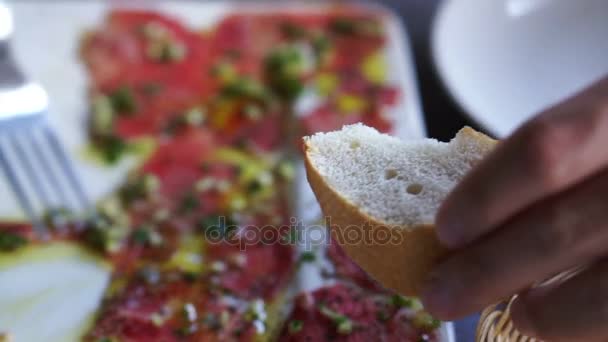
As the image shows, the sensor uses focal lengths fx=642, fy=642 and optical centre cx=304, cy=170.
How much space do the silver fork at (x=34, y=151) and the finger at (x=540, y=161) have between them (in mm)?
704

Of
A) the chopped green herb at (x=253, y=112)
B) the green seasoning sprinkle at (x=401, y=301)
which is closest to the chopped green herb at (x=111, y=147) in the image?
the chopped green herb at (x=253, y=112)

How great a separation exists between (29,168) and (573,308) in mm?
832

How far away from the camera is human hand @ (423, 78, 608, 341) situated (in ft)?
1.47

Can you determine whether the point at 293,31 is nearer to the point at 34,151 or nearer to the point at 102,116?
the point at 102,116

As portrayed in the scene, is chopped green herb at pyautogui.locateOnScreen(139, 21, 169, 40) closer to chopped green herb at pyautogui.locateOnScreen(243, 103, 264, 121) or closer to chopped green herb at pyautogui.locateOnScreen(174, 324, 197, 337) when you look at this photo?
chopped green herb at pyautogui.locateOnScreen(243, 103, 264, 121)

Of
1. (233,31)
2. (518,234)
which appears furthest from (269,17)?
(518,234)

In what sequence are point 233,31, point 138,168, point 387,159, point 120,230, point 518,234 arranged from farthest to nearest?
point 233,31
point 138,168
point 120,230
point 387,159
point 518,234

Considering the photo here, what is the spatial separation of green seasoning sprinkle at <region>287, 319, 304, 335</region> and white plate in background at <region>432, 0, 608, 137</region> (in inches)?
17.1

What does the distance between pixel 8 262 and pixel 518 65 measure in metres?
0.89

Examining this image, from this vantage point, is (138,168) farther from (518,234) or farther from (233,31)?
(518,234)

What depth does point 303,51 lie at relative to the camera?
4.17ft

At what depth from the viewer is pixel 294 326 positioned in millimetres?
744

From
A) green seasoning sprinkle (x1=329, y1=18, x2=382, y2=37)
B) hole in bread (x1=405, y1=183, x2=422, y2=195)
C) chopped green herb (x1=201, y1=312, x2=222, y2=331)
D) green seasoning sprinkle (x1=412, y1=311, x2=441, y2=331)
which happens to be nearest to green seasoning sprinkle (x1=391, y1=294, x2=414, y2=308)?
green seasoning sprinkle (x1=412, y1=311, x2=441, y2=331)

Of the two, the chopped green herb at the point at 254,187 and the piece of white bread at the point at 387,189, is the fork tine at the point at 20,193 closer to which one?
the chopped green herb at the point at 254,187
